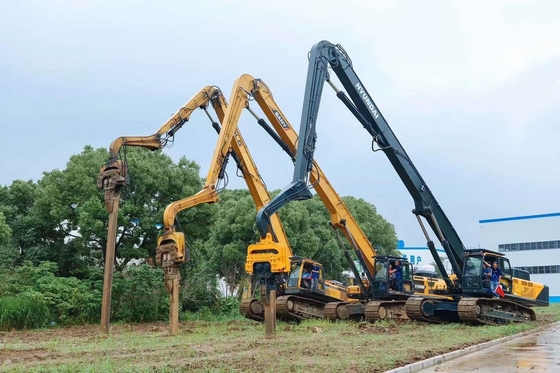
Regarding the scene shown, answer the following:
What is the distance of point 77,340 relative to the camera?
1664 centimetres

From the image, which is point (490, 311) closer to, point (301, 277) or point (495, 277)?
point (495, 277)

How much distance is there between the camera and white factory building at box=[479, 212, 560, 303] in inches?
2330

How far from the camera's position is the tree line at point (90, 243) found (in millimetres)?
23734

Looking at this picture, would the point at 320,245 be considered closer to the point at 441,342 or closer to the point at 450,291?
the point at 450,291

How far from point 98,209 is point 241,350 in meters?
15.5

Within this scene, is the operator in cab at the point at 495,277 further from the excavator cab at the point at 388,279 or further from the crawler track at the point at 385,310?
the excavator cab at the point at 388,279

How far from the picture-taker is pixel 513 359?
12.5 metres

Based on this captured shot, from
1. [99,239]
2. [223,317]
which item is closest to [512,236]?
[223,317]

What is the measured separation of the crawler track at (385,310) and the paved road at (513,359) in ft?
23.2

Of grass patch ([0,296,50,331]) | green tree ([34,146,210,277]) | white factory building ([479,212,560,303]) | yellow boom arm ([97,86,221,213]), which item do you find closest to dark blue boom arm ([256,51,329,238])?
yellow boom arm ([97,86,221,213])

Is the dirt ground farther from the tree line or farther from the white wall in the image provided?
the white wall

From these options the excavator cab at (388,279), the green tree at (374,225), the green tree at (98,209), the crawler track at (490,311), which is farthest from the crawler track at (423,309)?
the green tree at (374,225)

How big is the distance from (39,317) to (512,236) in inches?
2048

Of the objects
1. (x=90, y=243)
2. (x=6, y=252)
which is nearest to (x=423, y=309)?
(x=90, y=243)
